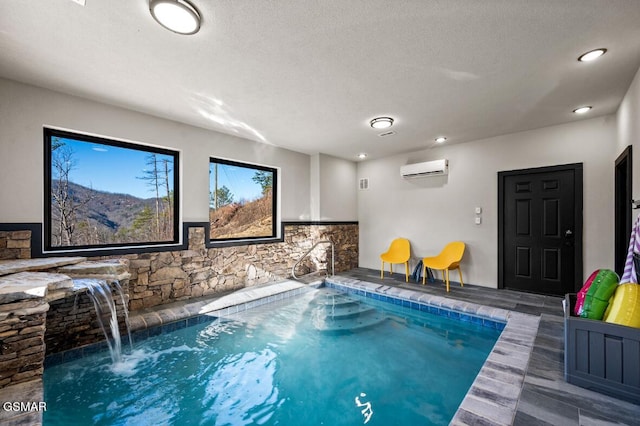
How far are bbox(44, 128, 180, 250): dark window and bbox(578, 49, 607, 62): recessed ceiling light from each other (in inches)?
179

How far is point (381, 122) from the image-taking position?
3.69 meters

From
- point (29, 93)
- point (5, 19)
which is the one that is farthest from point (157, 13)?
point (29, 93)

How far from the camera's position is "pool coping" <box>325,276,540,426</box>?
5.22 feet

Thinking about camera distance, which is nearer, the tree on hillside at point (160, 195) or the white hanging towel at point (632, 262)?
the white hanging towel at point (632, 262)

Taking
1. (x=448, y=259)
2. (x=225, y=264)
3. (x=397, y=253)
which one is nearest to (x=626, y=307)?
(x=448, y=259)

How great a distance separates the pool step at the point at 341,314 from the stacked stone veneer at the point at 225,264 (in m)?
1.10

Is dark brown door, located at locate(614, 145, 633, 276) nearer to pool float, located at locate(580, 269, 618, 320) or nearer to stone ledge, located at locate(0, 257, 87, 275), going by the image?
pool float, located at locate(580, 269, 618, 320)

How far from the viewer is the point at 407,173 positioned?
17.0ft

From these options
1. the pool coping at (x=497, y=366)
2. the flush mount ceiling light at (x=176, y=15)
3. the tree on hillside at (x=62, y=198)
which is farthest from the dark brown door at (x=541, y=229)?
the tree on hillside at (x=62, y=198)

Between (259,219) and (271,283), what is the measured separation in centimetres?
116

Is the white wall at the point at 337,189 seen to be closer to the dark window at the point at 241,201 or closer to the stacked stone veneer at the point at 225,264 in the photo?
the stacked stone veneer at the point at 225,264

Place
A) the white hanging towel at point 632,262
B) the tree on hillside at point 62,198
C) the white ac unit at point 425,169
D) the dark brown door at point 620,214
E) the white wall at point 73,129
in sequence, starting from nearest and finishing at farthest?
the white hanging towel at point 632,262, the white wall at point 73,129, the tree on hillside at point 62,198, the dark brown door at point 620,214, the white ac unit at point 425,169

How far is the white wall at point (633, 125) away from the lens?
2.41m

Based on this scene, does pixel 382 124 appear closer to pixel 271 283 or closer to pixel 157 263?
pixel 271 283
